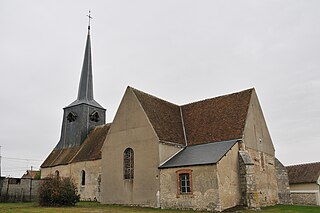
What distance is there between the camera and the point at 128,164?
2302 centimetres

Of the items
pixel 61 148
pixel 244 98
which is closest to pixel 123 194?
pixel 244 98

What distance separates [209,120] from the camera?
23.7 meters

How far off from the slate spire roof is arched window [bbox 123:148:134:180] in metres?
14.7

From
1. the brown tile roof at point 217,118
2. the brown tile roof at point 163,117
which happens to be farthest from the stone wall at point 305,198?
the brown tile roof at point 163,117

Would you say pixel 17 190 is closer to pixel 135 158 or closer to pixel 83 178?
pixel 83 178

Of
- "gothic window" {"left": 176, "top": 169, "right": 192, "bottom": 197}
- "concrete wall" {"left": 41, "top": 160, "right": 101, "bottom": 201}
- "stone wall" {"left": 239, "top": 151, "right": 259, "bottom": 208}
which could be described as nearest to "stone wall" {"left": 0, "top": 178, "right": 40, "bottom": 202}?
"concrete wall" {"left": 41, "top": 160, "right": 101, "bottom": 201}

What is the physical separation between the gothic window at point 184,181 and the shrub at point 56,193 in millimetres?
7715

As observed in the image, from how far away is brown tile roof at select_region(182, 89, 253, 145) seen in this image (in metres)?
21.7

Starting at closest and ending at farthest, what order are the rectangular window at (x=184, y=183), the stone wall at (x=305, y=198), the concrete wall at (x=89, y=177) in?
the rectangular window at (x=184, y=183), the concrete wall at (x=89, y=177), the stone wall at (x=305, y=198)

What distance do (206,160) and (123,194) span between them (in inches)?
293

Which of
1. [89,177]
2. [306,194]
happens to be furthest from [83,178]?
[306,194]

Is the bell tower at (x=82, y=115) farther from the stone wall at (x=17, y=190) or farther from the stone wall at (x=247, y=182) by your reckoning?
the stone wall at (x=247, y=182)

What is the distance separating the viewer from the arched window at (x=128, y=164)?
74.3 feet

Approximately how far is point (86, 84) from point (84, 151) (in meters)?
9.38
